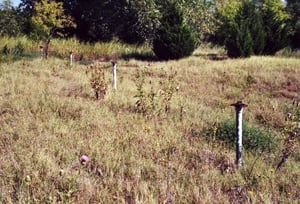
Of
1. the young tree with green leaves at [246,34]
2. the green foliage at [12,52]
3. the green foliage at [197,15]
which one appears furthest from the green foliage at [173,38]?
the green foliage at [12,52]

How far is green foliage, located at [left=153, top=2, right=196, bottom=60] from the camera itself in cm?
1455

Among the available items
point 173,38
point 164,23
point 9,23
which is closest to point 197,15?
point 164,23

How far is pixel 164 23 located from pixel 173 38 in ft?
2.59

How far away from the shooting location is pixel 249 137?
167 inches

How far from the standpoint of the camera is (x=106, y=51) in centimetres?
1755

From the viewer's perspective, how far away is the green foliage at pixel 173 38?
1455 cm

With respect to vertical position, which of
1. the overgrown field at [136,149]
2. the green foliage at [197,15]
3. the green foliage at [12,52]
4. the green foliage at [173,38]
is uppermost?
the green foliage at [197,15]

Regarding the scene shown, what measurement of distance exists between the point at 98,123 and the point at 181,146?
131 centimetres

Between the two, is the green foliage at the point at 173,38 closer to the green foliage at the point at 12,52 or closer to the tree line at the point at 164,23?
the tree line at the point at 164,23

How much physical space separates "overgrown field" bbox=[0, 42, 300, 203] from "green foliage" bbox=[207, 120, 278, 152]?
0.01 meters

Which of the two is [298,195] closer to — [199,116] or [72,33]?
[199,116]

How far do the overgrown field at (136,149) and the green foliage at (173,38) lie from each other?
7302 millimetres

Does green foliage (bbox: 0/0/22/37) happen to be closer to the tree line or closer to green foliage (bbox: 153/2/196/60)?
the tree line

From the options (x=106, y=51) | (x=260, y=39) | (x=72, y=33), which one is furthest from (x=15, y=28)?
(x=260, y=39)
